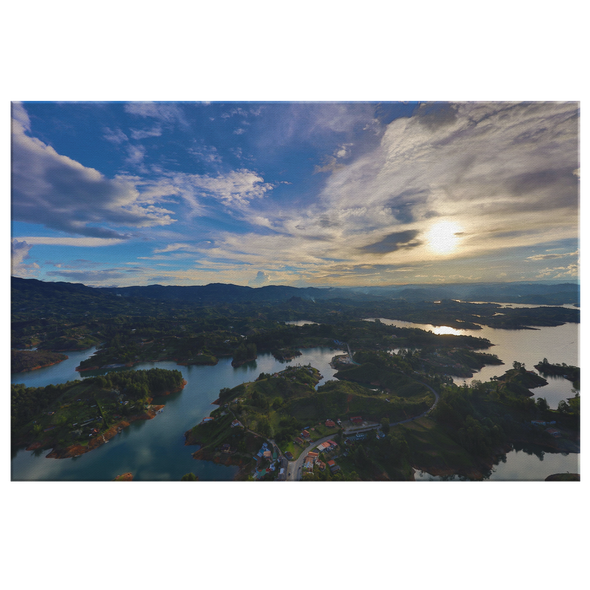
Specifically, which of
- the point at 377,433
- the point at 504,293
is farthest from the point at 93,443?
the point at 504,293

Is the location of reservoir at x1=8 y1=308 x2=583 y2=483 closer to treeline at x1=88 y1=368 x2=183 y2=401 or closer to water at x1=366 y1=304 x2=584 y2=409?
water at x1=366 y1=304 x2=584 y2=409

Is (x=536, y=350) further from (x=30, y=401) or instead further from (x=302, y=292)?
(x=302, y=292)

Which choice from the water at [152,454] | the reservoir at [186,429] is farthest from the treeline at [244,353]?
the water at [152,454]

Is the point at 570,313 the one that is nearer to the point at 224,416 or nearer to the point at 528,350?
the point at 528,350

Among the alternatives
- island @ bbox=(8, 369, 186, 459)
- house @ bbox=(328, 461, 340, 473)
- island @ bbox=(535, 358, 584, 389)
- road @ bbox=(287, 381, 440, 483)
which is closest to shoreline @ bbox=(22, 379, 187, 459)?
island @ bbox=(8, 369, 186, 459)

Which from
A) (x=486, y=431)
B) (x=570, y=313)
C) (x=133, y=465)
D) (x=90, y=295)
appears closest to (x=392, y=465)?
(x=486, y=431)

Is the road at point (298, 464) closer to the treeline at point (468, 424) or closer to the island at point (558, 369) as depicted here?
the treeline at point (468, 424)
